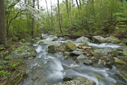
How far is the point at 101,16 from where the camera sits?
12477 mm

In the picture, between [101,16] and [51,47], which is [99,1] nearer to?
[101,16]

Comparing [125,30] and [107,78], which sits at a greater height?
[125,30]

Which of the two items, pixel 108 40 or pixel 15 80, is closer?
pixel 15 80

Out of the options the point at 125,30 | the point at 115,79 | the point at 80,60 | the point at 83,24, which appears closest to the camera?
the point at 115,79

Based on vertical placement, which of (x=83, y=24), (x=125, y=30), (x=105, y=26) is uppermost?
(x=83, y=24)

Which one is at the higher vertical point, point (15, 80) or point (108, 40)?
point (108, 40)

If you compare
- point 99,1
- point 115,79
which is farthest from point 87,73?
point 99,1

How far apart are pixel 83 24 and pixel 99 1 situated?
20.8 ft

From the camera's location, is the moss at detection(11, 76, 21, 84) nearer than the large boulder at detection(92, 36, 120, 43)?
Yes

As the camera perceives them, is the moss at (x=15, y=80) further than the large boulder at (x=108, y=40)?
No

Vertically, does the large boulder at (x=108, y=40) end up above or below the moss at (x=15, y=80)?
above

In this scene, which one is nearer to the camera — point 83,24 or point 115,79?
point 115,79

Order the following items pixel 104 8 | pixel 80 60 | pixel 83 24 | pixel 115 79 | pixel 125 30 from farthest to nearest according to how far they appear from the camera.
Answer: pixel 83 24
pixel 104 8
pixel 125 30
pixel 80 60
pixel 115 79

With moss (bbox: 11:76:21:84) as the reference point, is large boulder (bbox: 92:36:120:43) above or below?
above
